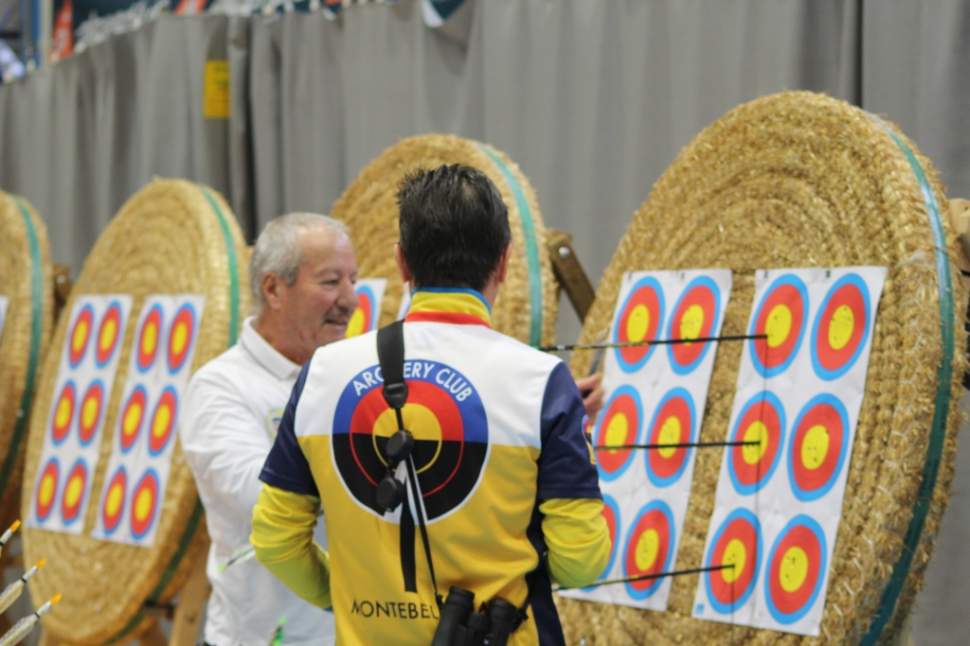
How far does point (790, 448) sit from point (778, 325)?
0.17 m

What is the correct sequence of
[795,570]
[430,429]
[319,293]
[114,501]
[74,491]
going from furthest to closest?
[74,491]
[114,501]
[319,293]
[795,570]
[430,429]

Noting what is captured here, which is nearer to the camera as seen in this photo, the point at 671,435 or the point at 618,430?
the point at 671,435

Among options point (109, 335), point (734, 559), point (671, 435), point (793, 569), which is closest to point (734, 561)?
point (734, 559)

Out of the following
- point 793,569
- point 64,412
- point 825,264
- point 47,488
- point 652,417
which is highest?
point 825,264

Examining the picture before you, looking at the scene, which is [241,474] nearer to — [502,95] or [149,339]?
[149,339]

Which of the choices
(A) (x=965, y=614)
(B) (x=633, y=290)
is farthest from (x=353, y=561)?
(A) (x=965, y=614)

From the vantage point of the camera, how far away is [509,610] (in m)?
1.37

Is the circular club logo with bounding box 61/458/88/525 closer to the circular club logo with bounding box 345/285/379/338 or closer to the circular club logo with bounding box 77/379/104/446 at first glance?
the circular club logo with bounding box 77/379/104/446

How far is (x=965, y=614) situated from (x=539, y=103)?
Result: 1315mm

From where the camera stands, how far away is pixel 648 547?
2.05 m

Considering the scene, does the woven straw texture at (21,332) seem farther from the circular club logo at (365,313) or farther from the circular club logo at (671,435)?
the circular club logo at (671,435)

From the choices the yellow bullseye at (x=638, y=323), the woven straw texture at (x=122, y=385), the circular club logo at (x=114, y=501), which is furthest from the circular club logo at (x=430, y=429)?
the circular club logo at (x=114, y=501)

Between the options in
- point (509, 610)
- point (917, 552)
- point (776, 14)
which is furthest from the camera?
point (776, 14)

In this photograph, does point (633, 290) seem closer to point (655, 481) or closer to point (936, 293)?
point (655, 481)
